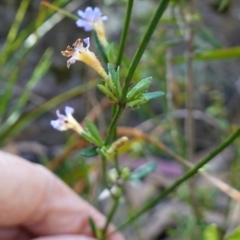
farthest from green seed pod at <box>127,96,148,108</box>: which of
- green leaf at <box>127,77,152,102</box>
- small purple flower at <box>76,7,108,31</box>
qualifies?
small purple flower at <box>76,7,108,31</box>

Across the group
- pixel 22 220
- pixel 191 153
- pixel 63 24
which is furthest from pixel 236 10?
pixel 22 220

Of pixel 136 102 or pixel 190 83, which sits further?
pixel 190 83

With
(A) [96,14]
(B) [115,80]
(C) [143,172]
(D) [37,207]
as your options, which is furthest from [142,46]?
(D) [37,207]

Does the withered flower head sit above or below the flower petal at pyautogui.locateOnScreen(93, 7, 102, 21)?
below

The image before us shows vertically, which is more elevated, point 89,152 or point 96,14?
point 96,14

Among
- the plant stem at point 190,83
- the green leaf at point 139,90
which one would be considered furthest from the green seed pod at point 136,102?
the plant stem at point 190,83

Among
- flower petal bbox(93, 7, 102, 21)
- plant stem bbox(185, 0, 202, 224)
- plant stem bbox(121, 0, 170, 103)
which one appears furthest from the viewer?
plant stem bbox(185, 0, 202, 224)

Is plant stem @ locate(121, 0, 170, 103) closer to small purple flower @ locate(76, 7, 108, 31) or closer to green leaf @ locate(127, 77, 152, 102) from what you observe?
green leaf @ locate(127, 77, 152, 102)

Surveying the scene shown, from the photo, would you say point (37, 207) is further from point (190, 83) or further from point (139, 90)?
point (139, 90)

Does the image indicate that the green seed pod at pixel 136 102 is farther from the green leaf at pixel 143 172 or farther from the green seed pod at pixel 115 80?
the green leaf at pixel 143 172
